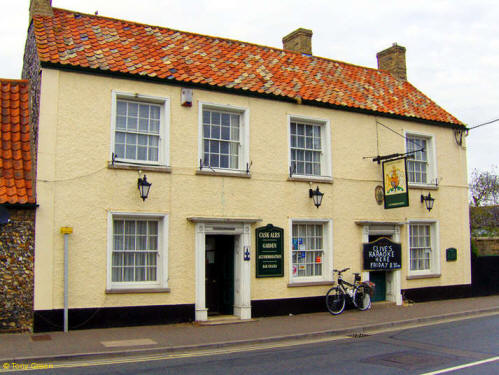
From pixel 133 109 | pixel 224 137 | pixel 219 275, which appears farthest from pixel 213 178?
pixel 219 275

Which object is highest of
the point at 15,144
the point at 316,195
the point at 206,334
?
the point at 15,144

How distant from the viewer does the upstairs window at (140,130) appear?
13.4 m

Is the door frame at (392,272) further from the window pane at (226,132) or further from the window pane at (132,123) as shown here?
the window pane at (132,123)

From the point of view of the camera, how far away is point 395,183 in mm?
16156

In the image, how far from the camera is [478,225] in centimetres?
3600

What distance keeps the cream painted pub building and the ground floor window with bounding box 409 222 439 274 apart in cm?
5

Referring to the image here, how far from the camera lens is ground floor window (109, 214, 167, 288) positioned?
42.6 feet

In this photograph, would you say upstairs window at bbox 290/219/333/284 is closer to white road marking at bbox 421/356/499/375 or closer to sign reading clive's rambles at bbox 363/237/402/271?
sign reading clive's rambles at bbox 363/237/402/271

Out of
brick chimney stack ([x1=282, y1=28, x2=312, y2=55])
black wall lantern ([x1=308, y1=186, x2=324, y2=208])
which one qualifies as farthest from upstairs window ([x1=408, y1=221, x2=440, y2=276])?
brick chimney stack ([x1=282, y1=28, x2=312, y2=55])

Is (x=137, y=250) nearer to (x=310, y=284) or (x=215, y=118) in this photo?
(x=215, y=118)

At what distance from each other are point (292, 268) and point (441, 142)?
25.8 feet

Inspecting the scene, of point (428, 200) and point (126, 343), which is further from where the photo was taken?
point (428, 200)

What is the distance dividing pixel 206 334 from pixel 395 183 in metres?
7.79

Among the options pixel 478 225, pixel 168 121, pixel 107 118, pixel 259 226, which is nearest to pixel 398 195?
pixel 259 226
